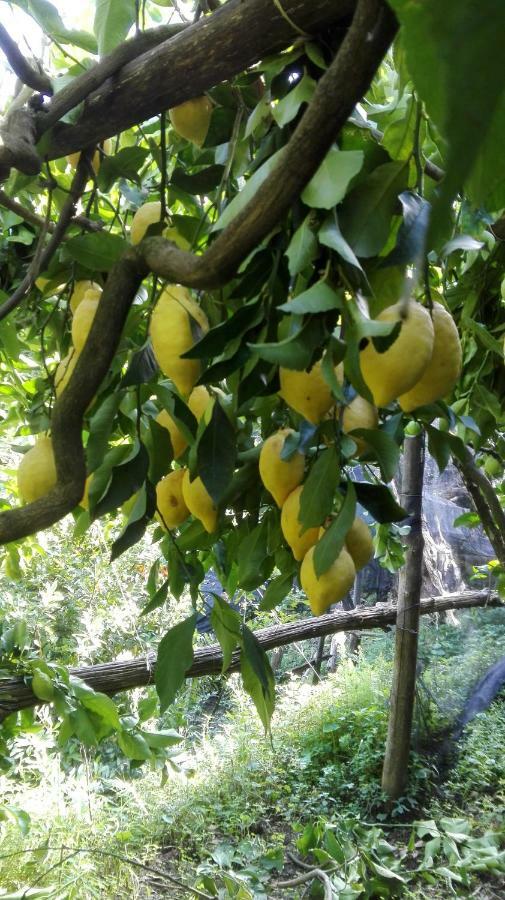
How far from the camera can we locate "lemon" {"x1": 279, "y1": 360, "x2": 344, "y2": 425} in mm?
342

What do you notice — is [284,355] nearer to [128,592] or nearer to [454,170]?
[454,170]

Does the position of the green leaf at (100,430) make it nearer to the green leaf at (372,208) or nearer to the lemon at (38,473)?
the lemon at (38,473)

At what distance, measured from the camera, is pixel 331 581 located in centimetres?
39

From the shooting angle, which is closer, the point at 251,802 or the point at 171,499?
the point at 171,499

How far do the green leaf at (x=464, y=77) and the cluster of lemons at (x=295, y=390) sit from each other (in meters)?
0.21

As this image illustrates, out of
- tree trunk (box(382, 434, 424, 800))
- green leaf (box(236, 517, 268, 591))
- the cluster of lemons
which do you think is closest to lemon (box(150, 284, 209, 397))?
the cluster of lemons

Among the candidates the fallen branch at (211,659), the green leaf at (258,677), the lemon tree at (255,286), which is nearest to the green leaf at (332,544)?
the lemon tree at (255,286)

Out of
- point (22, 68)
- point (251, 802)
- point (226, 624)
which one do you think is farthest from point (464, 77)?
point (251, 802)

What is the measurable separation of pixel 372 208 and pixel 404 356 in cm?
7

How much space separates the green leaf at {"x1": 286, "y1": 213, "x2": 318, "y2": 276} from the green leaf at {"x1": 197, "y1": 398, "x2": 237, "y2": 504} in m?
0.11

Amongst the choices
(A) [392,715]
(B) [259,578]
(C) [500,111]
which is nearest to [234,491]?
→ (B) [259,578]

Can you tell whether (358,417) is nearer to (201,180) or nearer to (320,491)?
(320,491)

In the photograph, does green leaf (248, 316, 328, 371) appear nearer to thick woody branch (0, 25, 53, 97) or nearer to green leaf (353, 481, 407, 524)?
green leaf (353, 481, 407, 524)

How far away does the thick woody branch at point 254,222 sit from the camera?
25 cm
